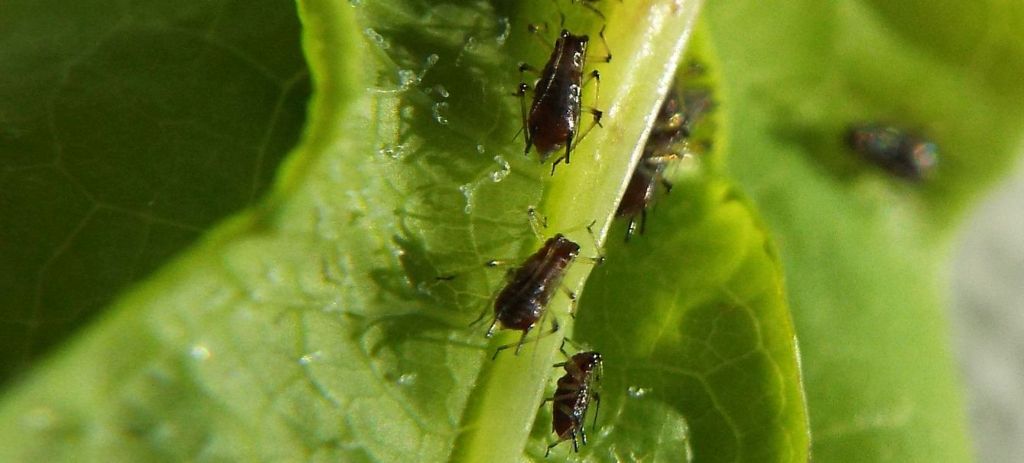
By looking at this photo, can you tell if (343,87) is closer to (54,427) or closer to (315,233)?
(315,233)

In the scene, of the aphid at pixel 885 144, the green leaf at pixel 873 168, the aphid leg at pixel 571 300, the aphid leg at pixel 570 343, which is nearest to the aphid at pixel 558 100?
the aphid leg at pixel 571 300

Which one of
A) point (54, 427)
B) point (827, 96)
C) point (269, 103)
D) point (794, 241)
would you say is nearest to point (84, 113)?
point (269, 103)

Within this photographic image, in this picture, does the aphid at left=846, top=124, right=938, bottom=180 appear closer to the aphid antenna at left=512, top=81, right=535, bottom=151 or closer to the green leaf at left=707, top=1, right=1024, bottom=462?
the green leaf at left=707, top=1, right=1024, bottom=462

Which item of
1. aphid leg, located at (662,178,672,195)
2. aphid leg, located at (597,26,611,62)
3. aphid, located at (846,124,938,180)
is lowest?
aphid, located at (846,124,938,180)

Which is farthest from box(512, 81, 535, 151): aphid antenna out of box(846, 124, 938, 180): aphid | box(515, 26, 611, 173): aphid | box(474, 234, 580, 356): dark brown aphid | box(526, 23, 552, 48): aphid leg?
box(846, 124, 938, 180): aphid

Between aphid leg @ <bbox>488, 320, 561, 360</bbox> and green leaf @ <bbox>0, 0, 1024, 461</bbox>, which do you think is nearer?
green leaf @ <bbox>0, 0, 1024, 461</bbox>

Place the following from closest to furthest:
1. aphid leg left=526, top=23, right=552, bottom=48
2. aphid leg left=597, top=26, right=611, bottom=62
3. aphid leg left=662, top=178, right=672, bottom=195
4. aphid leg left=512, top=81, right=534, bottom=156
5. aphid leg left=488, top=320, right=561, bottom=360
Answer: aphid leg left=488, top=320, right=561, bottom=360, aphid leg left=512, top=81, right=534, bottom=156, aphid leg left=526, top=23, right=552, bottom=48, aphid leg left=597, top=26, right=611, bottom=62, aphid leg left=662, top=178, right=672, bottom=195

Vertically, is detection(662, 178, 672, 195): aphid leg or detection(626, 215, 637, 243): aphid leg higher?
detection(662, 178, 672, 195): aphid leg
